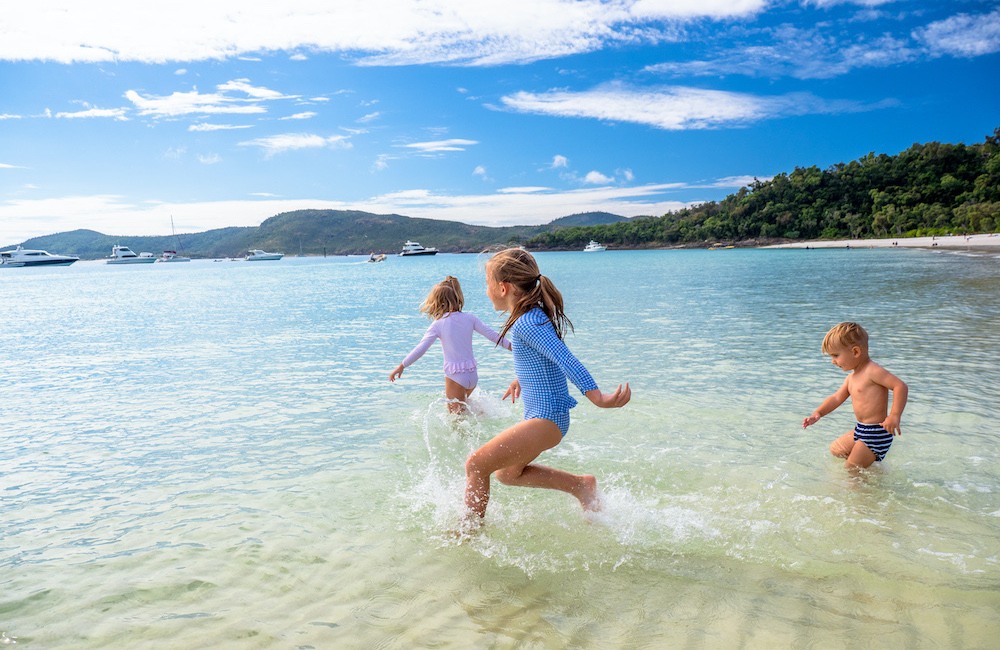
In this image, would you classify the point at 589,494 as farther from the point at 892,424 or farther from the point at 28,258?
the point at 28,258

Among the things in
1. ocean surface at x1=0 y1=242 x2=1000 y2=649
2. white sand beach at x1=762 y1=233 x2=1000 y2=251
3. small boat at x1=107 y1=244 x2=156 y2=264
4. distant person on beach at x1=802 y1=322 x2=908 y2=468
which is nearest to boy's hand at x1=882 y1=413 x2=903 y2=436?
distant person on beach at x1=802 y1=322 x2=908 y2=468

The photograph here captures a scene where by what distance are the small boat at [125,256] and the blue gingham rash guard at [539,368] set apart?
20799 centimetres

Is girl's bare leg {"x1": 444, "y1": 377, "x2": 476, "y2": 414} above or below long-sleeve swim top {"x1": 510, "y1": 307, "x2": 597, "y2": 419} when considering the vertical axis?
below

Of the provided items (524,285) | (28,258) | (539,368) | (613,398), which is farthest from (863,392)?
(28,258)

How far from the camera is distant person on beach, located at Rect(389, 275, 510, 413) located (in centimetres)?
701

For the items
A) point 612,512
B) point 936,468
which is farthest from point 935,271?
point 612,512

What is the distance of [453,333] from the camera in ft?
23.0

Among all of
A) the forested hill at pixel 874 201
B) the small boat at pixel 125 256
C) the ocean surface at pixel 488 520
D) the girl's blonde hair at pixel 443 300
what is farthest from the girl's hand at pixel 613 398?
the small boat at pixel 125 256

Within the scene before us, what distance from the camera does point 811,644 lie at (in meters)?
3.18

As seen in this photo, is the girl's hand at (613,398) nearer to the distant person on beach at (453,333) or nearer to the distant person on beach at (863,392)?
the distant person on beach at (863,392)

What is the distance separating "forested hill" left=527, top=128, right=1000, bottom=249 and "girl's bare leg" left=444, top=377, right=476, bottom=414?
102m

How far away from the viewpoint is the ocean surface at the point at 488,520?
3490 mm

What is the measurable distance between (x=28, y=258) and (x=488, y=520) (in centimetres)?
19252

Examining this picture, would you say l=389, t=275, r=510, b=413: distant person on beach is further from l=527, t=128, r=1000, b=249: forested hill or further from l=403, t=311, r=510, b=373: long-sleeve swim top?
l=527, t=128, r=1000, b=249: forested hill
